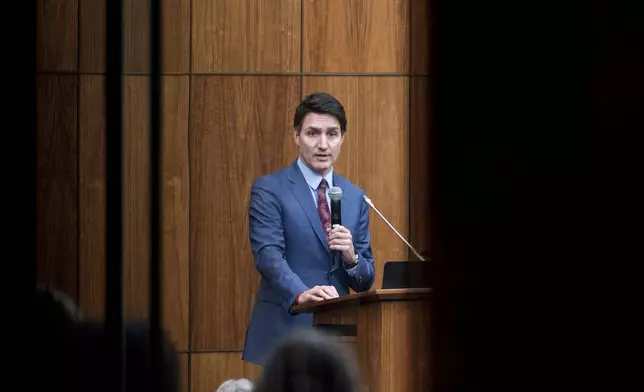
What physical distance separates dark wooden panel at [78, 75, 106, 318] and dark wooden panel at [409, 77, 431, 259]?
736 mm

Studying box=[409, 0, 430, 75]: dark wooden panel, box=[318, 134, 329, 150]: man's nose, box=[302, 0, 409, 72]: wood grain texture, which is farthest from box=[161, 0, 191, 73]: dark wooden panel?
box=[409, 0, 430, 75]: dark wooden panel

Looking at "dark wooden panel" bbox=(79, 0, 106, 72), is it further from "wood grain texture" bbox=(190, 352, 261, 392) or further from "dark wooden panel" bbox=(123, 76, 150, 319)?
"wood grain texture" bbox=(190, 352, 261, 392)

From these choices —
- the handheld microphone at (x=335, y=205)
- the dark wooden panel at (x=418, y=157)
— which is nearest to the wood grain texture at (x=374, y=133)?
the dark wooden panel at (x=418, y=157)

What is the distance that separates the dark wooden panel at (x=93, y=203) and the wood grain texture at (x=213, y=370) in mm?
602

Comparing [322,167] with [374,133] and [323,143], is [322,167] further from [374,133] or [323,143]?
[374,133]

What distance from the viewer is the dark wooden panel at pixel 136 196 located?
1703 mm

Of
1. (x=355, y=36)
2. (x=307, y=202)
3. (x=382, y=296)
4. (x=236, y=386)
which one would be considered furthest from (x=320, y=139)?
(x=382, y=296)

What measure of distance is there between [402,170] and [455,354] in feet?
2.49

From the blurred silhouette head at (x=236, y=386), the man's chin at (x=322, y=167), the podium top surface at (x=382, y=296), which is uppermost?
the man's chin at (x=322, y=167)

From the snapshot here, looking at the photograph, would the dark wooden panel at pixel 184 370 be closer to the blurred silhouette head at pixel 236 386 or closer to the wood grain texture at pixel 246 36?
the blurred silhouette head at pixel 236 386

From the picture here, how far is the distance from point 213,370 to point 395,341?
779 millimetres

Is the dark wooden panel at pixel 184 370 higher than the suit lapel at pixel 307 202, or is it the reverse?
the suit lapel at pixel 307 202

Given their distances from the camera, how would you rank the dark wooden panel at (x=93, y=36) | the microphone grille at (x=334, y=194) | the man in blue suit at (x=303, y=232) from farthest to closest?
the man in blue suit at (x=303, y=232)
the microphone grille at (x=334, y=194)
the dark wooden panel at (x=93, y=36)

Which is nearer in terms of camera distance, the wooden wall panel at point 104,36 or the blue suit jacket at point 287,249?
the wooden wall panel at point 104,36
